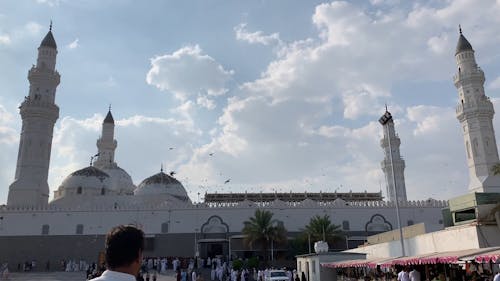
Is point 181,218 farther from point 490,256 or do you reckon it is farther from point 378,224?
point 490,256

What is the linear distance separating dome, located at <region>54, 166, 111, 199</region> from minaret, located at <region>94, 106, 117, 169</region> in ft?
21.3

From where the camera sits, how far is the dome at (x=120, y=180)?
57.0 metres

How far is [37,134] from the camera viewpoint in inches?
1751

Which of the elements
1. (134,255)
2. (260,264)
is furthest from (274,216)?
(134,255)

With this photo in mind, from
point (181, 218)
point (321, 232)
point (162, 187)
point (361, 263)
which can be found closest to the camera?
point (361, 263)

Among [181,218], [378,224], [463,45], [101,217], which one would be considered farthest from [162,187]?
[463,45]

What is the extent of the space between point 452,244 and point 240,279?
615 inches

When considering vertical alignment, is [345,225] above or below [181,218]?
below

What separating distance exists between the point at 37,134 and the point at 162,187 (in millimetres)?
14561

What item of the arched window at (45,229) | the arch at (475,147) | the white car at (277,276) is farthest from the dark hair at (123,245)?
the arched window at (45,229)

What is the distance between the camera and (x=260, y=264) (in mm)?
38031

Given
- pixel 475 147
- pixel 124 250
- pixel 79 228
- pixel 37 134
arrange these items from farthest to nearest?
1. pixel 79 228
2. pixel 37 134
3. pixel 475 147
4. pixel 124 250

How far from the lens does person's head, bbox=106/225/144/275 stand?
107 inches

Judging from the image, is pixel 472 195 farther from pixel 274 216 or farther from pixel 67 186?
Answer: pixel 67 186
